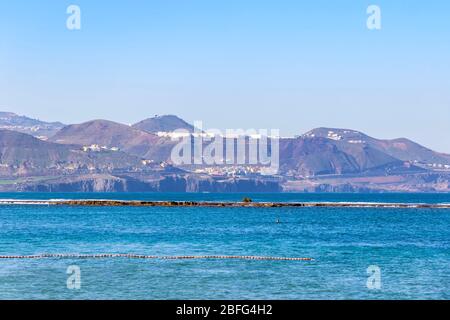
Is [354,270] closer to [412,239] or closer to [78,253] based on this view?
[78,253]

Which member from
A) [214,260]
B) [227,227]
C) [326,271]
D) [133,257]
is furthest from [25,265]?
[227,227]

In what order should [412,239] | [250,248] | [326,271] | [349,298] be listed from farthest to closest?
[412,239]
[250,248]
[326,271]
[349,298]

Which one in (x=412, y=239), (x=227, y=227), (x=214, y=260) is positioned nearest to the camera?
(x=214, y=260)

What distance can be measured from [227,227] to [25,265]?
5797cm

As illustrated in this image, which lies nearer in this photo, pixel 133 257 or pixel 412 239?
pixel 133 257

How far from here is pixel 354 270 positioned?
5819cm
